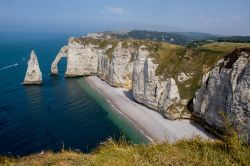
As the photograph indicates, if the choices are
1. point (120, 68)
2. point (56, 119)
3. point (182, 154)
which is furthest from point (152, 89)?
point (182, 154)

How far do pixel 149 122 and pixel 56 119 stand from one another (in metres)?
16.5

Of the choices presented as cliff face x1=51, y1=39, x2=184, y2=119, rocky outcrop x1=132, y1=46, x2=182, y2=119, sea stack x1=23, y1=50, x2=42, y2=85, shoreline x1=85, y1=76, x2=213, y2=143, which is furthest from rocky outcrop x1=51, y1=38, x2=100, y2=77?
rocky outcrop x1=132, y1=46, x2=182, y2=119

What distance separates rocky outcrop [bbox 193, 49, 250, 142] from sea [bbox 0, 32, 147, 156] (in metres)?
10.4

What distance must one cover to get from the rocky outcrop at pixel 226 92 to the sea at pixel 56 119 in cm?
1035

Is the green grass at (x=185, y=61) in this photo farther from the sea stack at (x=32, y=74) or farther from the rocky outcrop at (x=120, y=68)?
the sea stack at (x=32, y=74)

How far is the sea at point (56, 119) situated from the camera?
40.8 m

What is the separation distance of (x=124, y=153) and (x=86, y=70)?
8771 cm

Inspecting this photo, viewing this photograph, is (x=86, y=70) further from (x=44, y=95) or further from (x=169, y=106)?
(x=169, y=106)

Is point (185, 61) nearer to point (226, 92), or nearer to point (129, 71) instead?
point (226, 92)

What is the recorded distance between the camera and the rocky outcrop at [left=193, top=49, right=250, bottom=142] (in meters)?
37.2

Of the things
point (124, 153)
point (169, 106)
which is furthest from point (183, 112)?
point (124, 153)

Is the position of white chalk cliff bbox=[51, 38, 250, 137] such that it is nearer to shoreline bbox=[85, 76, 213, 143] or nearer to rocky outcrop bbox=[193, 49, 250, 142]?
rocky outcrop bbox=[193, 49, 250, 142]

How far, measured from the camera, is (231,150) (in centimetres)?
670

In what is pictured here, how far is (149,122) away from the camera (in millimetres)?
47812
